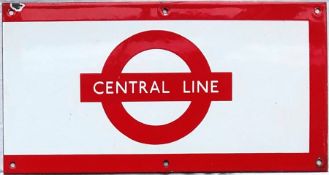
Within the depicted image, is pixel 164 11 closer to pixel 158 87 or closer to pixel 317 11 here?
pixel 158 87

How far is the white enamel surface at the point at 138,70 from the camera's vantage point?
0.90 metres

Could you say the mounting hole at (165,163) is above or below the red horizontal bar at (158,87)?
below

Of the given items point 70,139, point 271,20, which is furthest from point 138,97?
point 271,20

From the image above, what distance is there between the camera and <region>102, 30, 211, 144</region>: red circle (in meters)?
0.90

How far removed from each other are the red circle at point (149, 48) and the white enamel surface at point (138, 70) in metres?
0.01

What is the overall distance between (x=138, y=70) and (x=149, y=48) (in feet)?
0.16

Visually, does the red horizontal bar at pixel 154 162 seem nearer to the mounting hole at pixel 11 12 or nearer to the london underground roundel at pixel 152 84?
the london underground roundel at pixel 152 84

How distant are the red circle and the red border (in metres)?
0.04

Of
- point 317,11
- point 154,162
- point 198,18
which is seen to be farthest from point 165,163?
point 317,11

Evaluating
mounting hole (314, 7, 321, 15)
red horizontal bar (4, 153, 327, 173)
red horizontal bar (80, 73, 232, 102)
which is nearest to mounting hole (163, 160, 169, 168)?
red horizontal bar (4, 153, 327, 173)

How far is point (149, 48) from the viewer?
35.5 inches

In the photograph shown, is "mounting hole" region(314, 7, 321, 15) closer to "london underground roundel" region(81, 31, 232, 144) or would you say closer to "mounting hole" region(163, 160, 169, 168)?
"london underground roundel" region(81, 31, 232, 144)

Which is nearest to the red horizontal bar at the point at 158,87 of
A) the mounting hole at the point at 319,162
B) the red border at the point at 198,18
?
the red border at the point at 198,18

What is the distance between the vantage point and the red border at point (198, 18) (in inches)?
35.4
